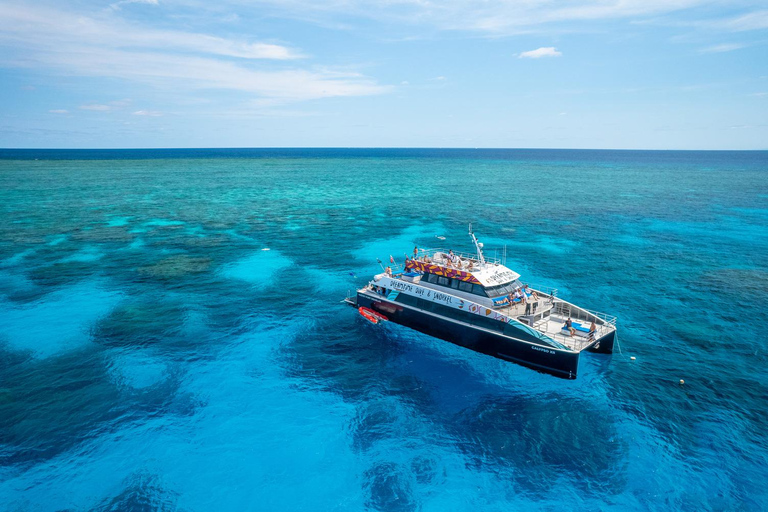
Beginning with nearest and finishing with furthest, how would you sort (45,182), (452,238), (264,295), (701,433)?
(701,433), (264,295), (452,238), (45,182)

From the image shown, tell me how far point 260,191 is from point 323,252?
7511cm

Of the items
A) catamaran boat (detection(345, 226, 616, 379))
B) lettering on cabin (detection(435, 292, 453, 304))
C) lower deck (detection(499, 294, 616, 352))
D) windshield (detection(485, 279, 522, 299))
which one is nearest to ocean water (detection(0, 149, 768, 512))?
catamaran boat (detection(345, 226, 616, 379))

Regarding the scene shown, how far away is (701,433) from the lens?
26.7 meters

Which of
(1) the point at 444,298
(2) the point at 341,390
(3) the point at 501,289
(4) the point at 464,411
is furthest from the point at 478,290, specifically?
(2) the point at 341,390

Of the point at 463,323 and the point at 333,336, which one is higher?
the point at 463,323

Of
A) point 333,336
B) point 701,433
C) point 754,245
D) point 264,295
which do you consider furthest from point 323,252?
point 754,245

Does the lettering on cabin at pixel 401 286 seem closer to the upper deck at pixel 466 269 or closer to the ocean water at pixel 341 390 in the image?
the upper deck at pixel 466 269

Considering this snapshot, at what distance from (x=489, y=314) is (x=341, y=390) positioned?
42.5 feet

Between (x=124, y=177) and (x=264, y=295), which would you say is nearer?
(x=264, y=295)

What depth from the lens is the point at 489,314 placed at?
3425 centimetres

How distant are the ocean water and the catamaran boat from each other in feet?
5.46

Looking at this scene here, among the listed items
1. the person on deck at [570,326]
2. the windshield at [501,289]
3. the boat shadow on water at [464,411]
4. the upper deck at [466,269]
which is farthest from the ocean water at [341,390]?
the upper deck at [466,269]

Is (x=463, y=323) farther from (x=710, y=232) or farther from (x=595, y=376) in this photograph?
(x=710, y=232)

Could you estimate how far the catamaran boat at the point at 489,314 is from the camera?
105 feet
